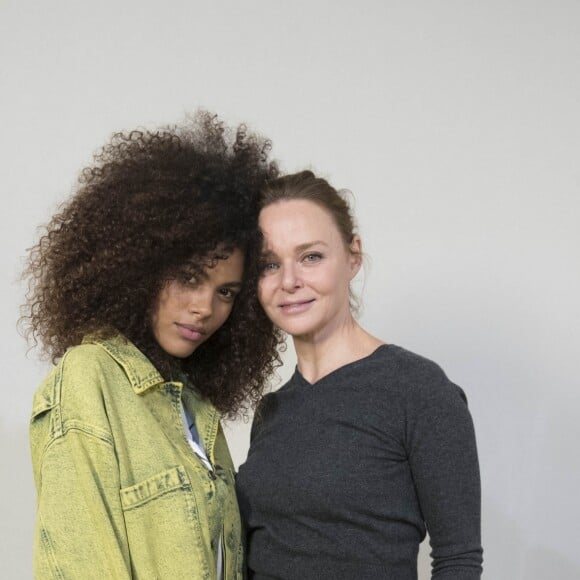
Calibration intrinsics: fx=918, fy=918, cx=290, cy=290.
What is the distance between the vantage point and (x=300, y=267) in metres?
1.93

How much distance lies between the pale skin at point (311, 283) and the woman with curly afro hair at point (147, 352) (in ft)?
0.15

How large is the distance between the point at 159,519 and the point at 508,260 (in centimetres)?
170

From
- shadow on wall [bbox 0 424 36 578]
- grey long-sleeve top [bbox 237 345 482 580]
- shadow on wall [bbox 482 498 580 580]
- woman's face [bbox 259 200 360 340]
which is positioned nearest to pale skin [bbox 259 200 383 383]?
woman's face [bbox 259 200 360 340]

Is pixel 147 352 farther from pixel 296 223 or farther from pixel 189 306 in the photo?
pixel 296 223

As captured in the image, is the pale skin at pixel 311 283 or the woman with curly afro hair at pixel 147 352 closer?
the woman with curly afro hair at pixel 147 352

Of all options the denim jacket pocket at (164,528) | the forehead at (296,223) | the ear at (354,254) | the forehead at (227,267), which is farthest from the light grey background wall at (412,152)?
the denim jacket pocket at (164,528)

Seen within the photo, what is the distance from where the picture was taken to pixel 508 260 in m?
2.93

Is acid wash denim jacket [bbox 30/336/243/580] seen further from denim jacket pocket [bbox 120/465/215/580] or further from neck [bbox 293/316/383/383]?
neck [bbox 293/316/383/383]

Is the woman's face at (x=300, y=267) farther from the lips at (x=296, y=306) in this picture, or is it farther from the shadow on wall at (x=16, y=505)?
the shadow on wall at (x=16, y=505)

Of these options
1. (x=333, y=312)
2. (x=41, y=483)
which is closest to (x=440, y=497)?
(x=333, y=312)

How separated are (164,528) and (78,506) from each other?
175 mm

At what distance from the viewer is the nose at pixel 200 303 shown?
1.79 meters

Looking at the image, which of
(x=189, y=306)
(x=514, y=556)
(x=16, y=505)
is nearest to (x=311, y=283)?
(x=189, y=306)

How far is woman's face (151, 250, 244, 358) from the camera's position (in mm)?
1789
